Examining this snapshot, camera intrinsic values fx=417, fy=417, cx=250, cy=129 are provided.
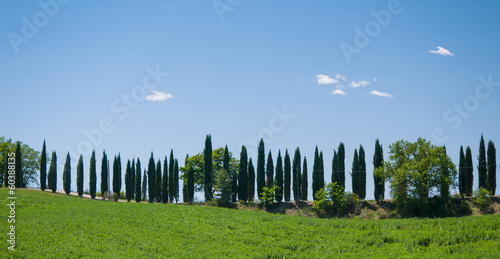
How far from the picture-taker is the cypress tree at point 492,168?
4891 cm

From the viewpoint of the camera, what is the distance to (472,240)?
82.0 feet

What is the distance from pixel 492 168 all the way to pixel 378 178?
13.3 m

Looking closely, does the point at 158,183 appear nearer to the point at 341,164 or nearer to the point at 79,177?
the point at 79,177

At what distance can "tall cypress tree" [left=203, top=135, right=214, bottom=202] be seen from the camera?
5556cm

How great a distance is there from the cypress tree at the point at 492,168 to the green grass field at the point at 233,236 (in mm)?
23004

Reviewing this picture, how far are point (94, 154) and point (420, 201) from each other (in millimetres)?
44153

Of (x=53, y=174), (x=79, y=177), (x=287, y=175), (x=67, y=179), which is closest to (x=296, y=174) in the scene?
(x=287, y=175)

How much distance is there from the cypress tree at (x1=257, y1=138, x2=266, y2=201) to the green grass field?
65.4ft

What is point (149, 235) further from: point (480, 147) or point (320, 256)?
point (480, 147)

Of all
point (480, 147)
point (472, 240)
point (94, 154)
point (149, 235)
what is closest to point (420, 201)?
point (480, 147)

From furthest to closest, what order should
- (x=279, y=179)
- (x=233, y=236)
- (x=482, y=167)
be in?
(x=279, y=179) < (x=482, y=167) < (x=233, y=236)

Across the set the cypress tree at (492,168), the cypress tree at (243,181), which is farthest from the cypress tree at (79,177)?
the cypress tree at (492,168)

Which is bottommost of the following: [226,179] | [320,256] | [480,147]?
[320,256]

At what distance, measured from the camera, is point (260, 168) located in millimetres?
56031
